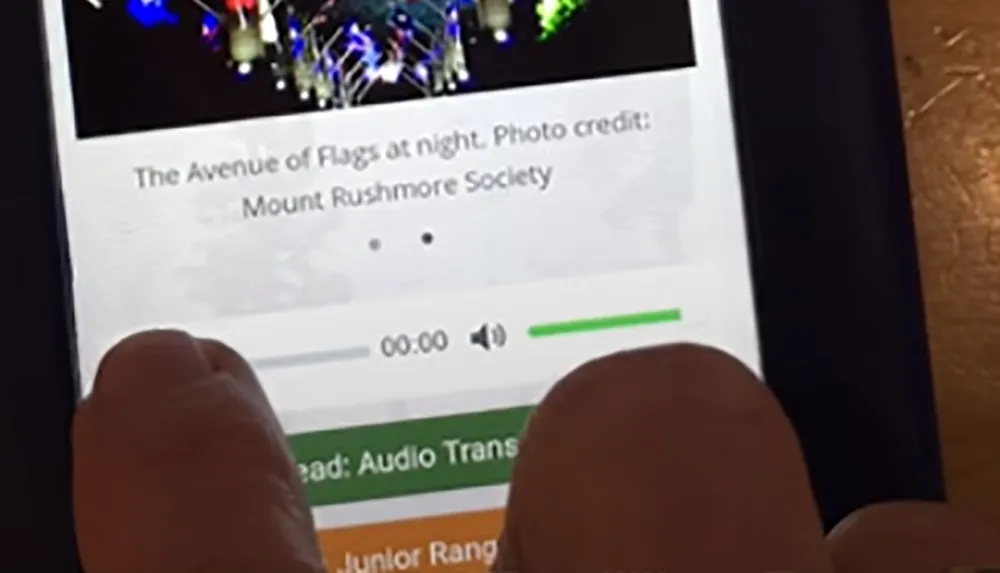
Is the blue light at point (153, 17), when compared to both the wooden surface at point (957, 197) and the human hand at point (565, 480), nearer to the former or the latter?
the human hand at point (565, 480)

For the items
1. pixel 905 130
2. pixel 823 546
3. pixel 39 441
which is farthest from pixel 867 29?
pixel 39 441

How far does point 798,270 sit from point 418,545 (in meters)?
0.13

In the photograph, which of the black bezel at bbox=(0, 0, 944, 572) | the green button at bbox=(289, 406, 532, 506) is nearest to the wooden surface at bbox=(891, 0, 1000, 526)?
the black bezel at bbox=(0, 0, 944, 572)

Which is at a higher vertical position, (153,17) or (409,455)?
(153,17)

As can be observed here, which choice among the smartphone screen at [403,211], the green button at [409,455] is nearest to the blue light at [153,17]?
the smartphone screen at [403,211]

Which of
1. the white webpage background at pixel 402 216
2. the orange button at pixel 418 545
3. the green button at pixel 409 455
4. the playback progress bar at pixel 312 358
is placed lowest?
the orange button at pixel 418 545

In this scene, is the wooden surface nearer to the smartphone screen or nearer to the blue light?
the smartphone screen

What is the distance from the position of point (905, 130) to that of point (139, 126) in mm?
217

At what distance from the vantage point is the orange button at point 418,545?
56 cm

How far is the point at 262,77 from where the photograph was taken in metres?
0.56

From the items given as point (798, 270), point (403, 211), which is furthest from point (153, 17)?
point (798, 270)

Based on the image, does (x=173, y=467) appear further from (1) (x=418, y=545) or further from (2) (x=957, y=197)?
(2) (x=957, y=197)

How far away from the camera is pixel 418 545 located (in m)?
0.57

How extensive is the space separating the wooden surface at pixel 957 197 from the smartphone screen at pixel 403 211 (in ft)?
0.19
